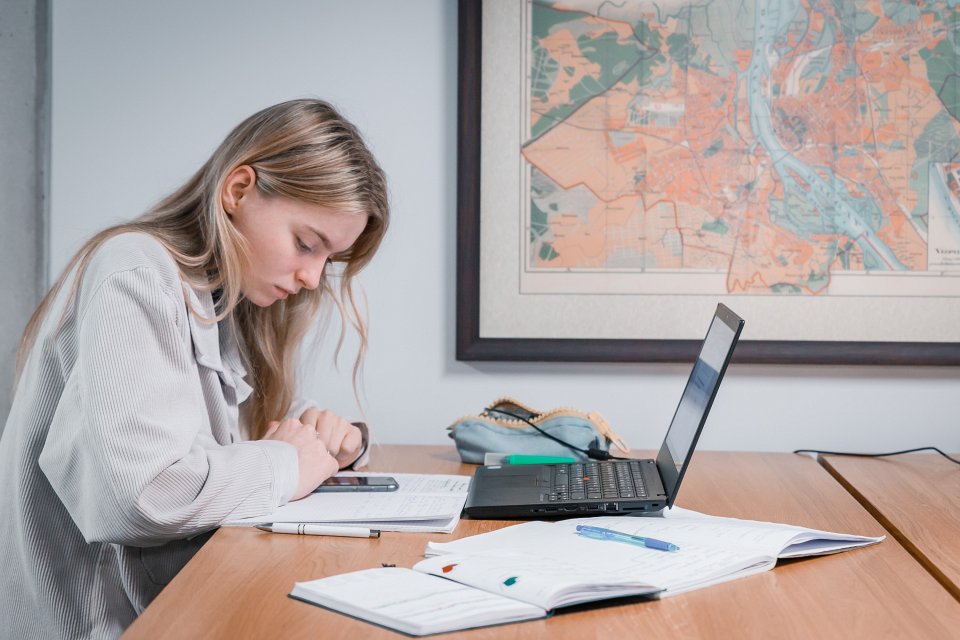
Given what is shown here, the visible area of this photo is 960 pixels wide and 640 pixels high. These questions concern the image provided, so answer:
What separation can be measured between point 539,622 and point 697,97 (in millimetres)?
1240

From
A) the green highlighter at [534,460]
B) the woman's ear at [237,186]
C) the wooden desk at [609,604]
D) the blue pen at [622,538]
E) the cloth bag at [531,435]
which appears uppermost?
the woman's ear at [237,186]

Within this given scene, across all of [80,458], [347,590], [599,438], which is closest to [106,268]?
[80,458]

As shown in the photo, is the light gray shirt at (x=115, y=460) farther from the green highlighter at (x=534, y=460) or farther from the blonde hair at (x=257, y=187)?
the green highlighter at (x=534, y=460)

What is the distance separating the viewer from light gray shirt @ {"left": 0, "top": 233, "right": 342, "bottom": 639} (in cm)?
101

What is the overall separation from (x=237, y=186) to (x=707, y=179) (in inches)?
36.1

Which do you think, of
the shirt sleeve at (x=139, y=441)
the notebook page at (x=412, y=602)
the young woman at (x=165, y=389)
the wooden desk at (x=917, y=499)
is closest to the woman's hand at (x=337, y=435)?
the young woman at (x=165, y=389)

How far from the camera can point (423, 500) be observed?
3.90 feet

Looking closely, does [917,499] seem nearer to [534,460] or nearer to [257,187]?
[534,460]

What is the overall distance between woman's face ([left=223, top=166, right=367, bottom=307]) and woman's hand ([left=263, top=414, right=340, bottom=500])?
189 mm

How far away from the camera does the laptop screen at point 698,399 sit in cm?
110

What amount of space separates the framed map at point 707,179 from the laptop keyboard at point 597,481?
0.48 metres

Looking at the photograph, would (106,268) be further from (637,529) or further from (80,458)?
(637,529)

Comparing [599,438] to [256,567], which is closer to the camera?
[256,567]

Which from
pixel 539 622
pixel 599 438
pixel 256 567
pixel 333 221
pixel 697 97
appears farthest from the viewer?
pixel 697 97
